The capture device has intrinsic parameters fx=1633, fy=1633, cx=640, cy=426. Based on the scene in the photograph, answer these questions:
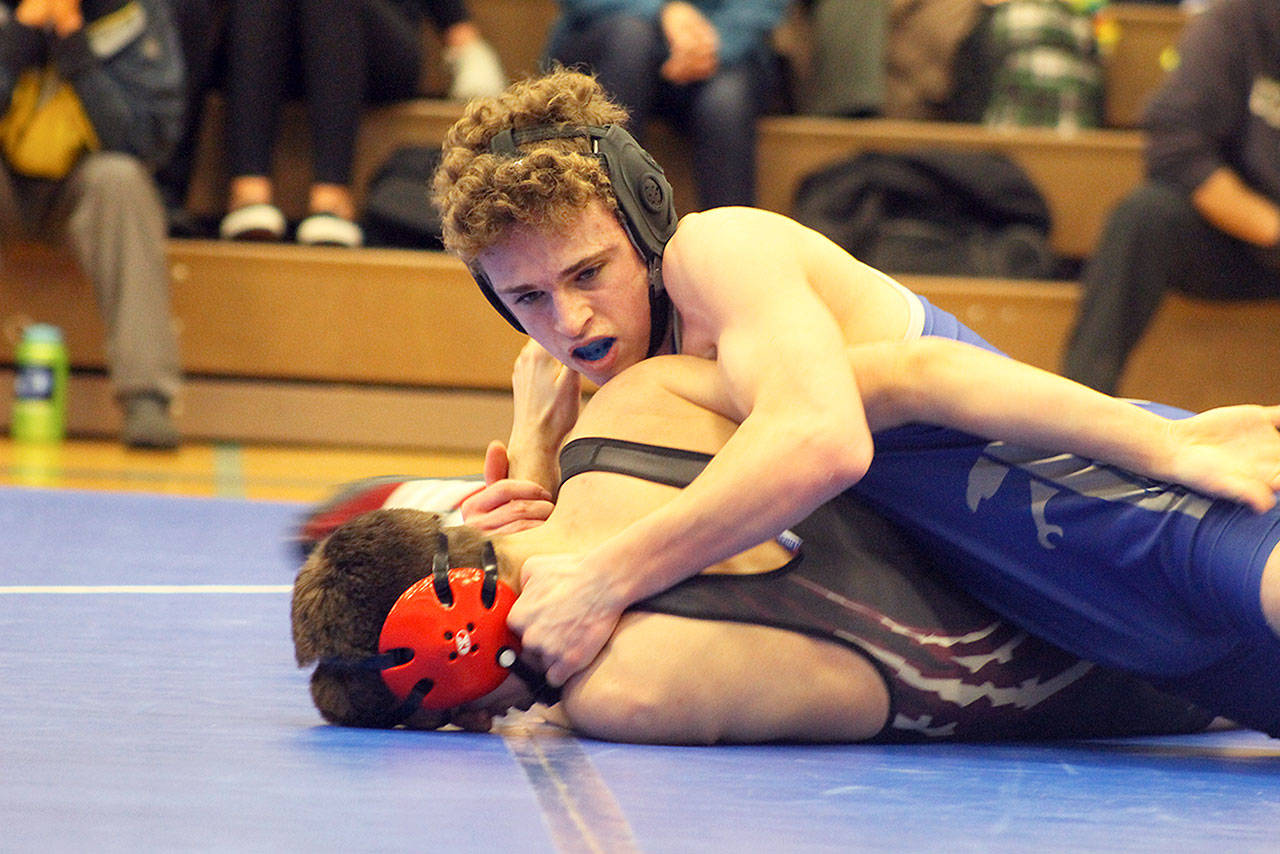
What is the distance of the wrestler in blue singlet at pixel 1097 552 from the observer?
79.9 inches

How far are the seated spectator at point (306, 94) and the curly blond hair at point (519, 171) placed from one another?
3.36 meters

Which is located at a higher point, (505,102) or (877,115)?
(505,102)

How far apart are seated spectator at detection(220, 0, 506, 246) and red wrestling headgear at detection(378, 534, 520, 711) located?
12.1 feet

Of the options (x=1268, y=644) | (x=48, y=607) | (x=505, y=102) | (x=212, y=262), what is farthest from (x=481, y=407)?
(x=1268, y=644)

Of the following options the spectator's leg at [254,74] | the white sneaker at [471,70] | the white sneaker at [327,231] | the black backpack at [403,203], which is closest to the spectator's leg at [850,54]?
the white sneaker at [471,70]

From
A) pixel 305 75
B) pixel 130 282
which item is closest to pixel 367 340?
pixel 130 282

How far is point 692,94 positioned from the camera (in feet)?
18.4

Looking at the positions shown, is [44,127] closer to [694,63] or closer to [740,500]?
[694,63]

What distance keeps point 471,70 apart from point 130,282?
4.90ft

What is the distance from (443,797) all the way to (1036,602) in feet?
2.83

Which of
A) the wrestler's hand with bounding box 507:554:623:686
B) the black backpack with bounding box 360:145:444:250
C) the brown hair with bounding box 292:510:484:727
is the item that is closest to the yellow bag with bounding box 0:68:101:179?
the black backpack with bounding box 360:145:444:250

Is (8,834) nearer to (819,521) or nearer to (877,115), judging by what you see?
(819,521)

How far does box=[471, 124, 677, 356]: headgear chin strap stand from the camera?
2.20 metres

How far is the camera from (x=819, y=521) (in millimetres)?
2193
